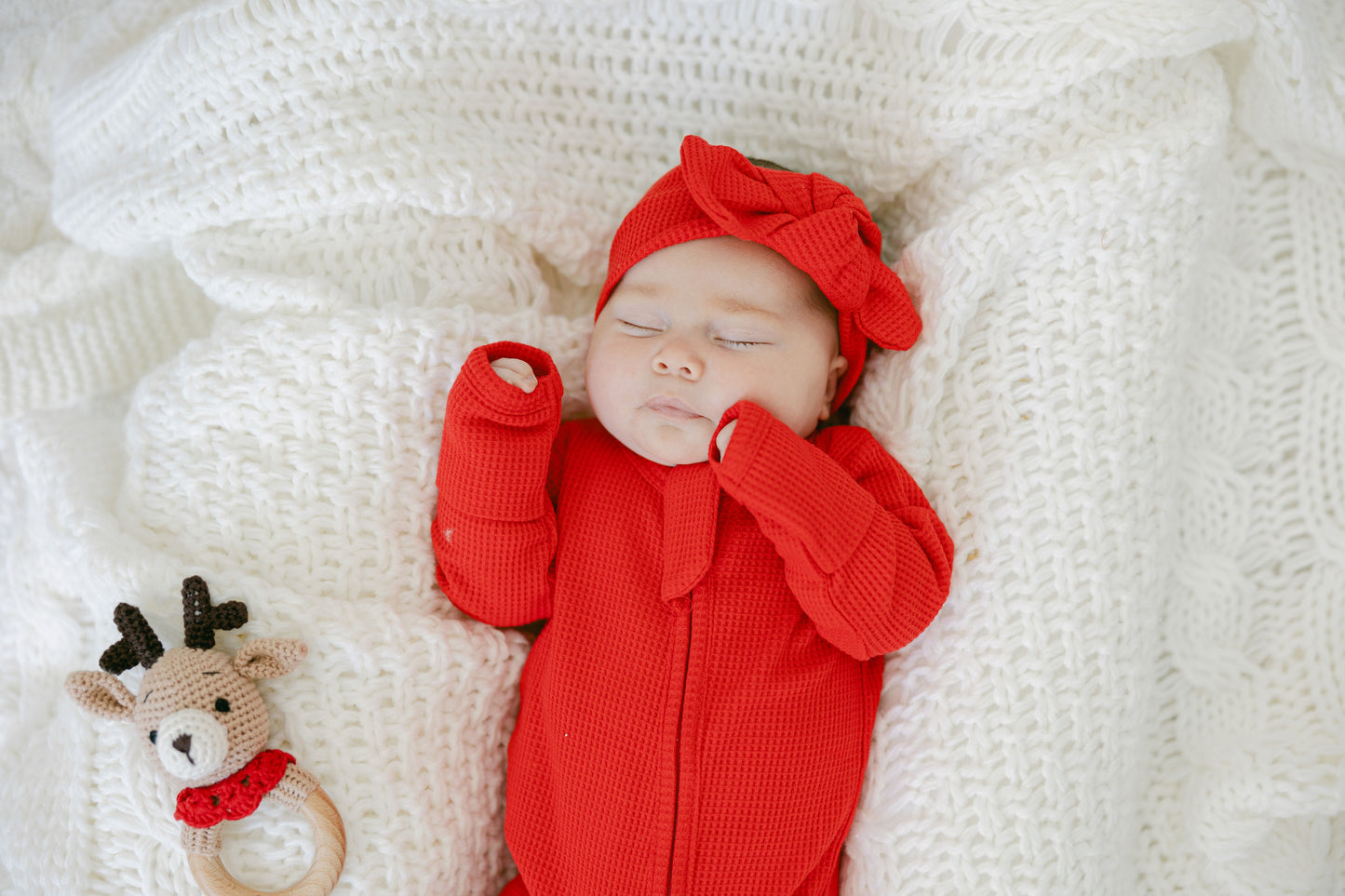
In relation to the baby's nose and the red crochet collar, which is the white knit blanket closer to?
the red crochet collar

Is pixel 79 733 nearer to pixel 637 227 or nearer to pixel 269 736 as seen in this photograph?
pixel 269 736

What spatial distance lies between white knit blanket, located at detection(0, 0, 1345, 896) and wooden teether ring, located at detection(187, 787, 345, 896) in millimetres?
40

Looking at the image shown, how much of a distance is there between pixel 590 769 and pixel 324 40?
1143mm

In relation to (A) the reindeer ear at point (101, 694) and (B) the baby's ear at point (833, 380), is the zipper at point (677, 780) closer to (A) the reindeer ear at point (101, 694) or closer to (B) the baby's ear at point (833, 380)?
(B) the baby's ear at point (833, 380)

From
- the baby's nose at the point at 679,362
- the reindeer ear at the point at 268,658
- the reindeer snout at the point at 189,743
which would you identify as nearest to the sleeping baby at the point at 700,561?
the baby's nose at the point at 679,362

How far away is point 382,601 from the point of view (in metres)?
1.37

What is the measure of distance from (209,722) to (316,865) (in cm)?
25

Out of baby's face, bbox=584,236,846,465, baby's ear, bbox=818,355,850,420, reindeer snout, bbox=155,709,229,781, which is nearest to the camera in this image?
reindeer snout, bbox=155,709,229,781

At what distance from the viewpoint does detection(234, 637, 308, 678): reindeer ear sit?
1.23 metres

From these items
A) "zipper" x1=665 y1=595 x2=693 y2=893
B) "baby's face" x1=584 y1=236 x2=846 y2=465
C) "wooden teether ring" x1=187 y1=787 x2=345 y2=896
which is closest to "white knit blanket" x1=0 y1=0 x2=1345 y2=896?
"wooden teether ring" x1=187 y1=787 x2=345 y2=896

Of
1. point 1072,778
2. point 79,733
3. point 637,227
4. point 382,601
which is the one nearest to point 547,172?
point 637,227

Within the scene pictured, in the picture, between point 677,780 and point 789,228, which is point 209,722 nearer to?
point 677,780

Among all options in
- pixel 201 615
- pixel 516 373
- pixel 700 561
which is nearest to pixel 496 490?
pixel 516 373

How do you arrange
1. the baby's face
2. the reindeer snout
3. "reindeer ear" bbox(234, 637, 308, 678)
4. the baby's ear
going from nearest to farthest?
the reindeer snout, "reindeer ear" bbox(234, 637, 308, 678), the baby's face, the baby's ear
